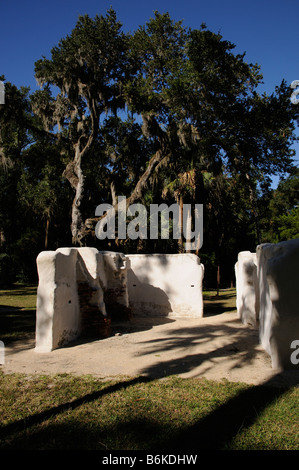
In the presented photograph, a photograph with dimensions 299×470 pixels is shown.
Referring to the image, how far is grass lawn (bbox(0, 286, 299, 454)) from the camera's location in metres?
2.89

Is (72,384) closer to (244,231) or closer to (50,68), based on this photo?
(50,68)

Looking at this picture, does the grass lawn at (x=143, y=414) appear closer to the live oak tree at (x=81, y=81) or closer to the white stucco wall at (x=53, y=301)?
the white stucco wall at (x=53, y=301)

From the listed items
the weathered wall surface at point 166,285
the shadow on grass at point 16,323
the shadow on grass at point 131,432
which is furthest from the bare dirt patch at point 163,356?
the weathered wall surface at point 166,285

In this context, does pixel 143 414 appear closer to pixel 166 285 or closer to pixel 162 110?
pixel 166 285

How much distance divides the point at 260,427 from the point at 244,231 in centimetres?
2072

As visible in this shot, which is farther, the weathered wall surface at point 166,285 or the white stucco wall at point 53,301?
the weathered wall surface at point 166,285

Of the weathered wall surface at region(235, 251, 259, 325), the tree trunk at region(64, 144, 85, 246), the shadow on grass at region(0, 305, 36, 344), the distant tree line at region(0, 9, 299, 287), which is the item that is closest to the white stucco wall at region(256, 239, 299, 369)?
the weathered wall surface at region(235, 251, 259, 325)

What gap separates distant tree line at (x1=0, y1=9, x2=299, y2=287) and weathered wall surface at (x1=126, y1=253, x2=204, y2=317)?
4856 millimetres

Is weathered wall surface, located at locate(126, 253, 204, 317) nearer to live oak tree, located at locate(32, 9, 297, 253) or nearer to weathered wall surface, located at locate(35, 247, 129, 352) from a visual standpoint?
weathered wall surface, located at locate(35, 247, 129, 352)

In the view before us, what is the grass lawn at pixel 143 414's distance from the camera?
289 cm

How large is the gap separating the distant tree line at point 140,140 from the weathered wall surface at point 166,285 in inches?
191

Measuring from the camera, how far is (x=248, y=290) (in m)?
8.06

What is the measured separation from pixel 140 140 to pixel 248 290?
13.1 metres

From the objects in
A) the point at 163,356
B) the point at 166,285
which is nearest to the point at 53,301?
the point at 163,356
